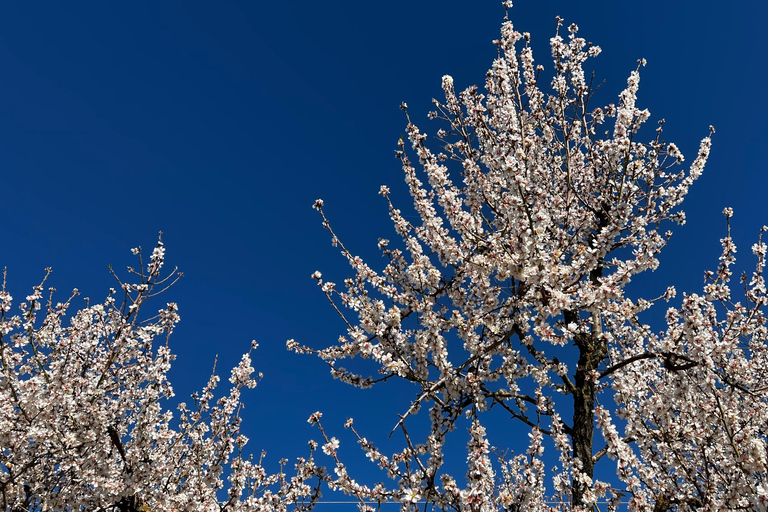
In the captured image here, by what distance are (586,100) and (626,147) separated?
2447 mm

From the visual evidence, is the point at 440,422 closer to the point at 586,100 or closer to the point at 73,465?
the point at 73,465

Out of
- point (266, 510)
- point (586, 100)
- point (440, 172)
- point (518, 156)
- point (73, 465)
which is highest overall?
point (586, 100)

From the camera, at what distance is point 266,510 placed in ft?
21.2

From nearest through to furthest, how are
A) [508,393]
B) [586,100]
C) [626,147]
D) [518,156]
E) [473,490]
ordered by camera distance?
[473,490] < [518,156] < [508,393] < [626,147] < [586,100]

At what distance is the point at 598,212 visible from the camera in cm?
737

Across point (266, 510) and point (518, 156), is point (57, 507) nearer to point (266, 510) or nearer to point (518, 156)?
point (266, 510)

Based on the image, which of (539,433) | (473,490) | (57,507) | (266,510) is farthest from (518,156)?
(57,507)

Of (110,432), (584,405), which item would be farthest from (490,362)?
(110,432)

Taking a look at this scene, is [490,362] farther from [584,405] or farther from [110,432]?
[110,432]

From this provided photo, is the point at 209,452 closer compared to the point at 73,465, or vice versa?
the point at 73,465

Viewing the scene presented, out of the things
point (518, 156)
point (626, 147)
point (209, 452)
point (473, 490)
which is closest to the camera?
point (473, 490)

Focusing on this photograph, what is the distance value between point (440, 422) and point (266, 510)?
325cm

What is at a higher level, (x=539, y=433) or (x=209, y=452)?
(x=209, y=452)

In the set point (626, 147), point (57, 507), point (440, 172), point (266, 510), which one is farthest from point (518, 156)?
point (57, 507)
